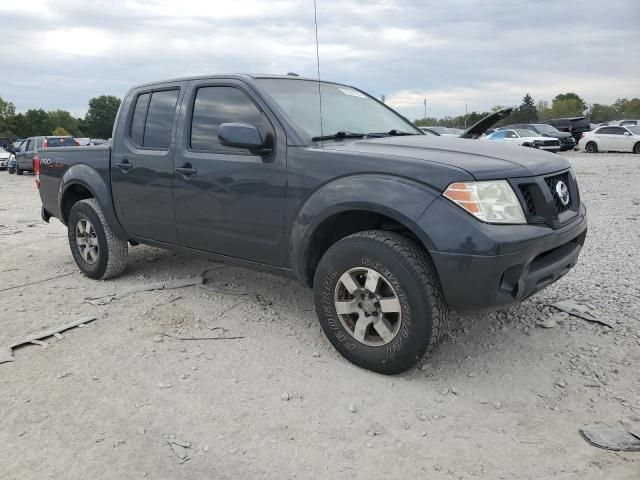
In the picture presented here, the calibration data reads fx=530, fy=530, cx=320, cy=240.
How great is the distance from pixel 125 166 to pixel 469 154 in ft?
9.82

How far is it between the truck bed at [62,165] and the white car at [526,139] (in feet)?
63.3

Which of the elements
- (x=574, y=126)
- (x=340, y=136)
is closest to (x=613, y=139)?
(x=574, y=126)

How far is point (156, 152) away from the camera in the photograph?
4.39 meters

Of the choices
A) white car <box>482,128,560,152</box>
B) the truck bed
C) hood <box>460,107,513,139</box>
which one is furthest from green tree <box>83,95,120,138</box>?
hood <box>460,107,513,139</box>

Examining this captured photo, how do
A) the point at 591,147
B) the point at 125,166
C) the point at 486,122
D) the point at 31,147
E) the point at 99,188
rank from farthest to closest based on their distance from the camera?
the point at 591,147
the point at 31,147
the point at 99,188
the point at 125,166
the point at 486,122

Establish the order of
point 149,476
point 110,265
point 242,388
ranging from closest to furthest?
1. point 149,476
2. point 242,388
3. point 110,265

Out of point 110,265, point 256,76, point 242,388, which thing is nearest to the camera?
point 242,388

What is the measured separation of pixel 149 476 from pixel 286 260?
164 cm

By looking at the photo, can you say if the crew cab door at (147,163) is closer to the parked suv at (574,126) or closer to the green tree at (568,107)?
the parked suv at (574,126)

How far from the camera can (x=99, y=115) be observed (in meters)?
101

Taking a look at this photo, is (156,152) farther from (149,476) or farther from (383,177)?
(149,476)

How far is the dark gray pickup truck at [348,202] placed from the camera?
9.37ft

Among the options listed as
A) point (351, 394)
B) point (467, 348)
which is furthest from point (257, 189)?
point (467, 348)

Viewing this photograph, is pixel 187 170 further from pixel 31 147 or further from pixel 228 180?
pixel 31 147
